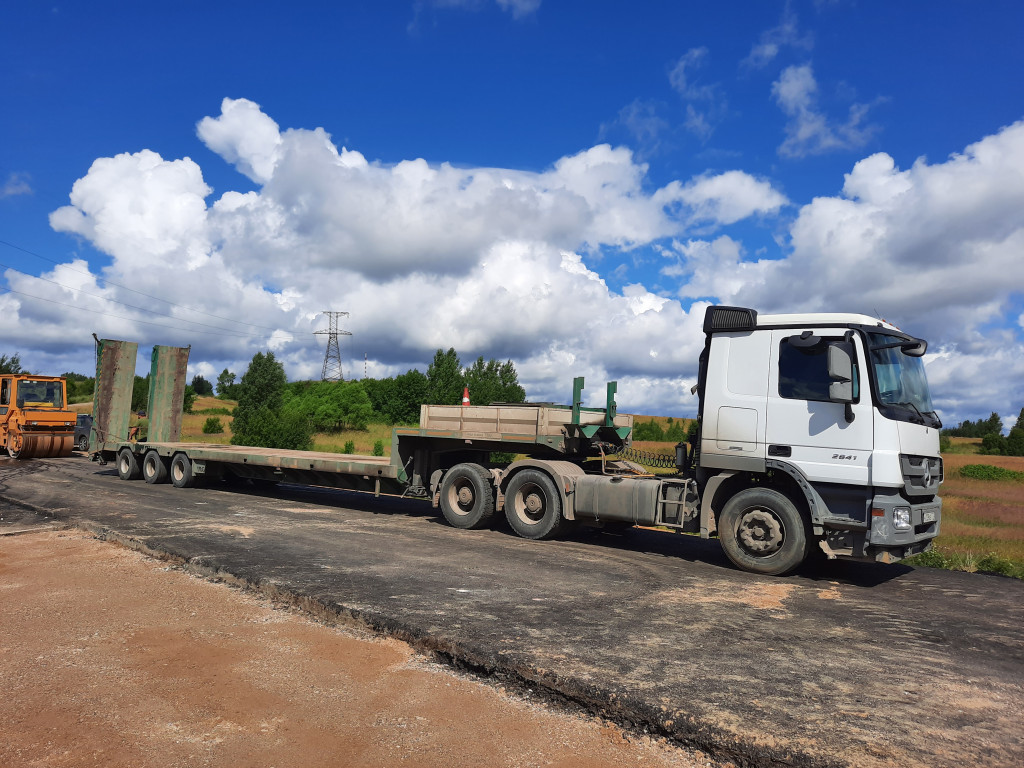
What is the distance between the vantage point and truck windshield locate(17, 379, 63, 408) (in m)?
22.7

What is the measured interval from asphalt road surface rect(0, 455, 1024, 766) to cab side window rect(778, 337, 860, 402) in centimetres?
214

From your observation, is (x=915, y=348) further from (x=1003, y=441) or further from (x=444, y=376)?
(x=1003, y=441)

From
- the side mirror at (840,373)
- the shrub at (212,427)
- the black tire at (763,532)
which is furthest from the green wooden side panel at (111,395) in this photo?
the shrub at (212,427)

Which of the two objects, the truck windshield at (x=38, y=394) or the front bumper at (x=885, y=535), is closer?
the front bumper at (x=885, y=535)

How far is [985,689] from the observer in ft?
15.1

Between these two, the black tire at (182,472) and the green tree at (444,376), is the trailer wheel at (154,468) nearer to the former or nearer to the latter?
the black tire at (182,472)

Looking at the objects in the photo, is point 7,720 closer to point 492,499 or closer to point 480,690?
point 480,690

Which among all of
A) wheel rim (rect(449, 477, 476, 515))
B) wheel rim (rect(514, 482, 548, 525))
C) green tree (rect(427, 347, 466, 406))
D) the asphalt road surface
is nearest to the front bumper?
the asphalt road surface

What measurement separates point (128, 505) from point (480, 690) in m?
10.4

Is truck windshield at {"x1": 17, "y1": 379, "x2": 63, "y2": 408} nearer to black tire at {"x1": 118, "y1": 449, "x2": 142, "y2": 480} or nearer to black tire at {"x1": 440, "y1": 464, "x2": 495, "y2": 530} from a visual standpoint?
black tire at {"x1": 118, "y1": 449, "x2": 142, "y2": 480}

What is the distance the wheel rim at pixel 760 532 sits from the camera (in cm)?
795

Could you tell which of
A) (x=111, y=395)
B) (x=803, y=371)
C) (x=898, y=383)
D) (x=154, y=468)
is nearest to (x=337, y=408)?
(x=111, y=395)

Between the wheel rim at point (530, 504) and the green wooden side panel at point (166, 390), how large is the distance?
434 inches

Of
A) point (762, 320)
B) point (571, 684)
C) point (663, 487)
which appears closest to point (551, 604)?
point (571, 684)
